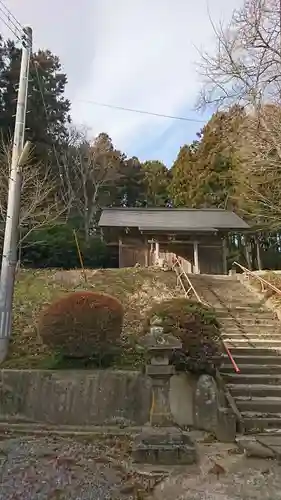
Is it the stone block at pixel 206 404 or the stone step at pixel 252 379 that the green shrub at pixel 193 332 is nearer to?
the stone block at pixel 206 404

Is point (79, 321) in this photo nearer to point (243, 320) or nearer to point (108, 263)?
point (243, 320)

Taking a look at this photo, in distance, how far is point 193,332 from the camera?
6.55 metres

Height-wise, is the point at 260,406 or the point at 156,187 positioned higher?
the point at 156,187

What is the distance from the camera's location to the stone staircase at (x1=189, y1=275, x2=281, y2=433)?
644cm

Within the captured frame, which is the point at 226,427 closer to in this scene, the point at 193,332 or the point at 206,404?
the point at 206,404

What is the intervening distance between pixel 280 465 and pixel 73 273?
971cm

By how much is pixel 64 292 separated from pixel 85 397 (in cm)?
544

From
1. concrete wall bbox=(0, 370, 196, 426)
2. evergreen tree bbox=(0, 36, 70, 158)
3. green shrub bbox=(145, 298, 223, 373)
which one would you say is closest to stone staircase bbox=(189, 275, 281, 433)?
green shrub bbox=(145, 298, 223, 373)

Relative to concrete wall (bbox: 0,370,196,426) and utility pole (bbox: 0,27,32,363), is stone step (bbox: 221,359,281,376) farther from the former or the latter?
utility pole (bbox: 0,27,32,363)

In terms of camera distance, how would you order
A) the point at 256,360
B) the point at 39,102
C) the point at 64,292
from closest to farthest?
the point at 256,360
the point at 64,292
the point at 39,102

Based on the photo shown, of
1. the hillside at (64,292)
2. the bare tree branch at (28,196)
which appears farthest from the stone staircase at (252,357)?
the bare tree branch at (28,196)

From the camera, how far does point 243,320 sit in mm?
→ 10406

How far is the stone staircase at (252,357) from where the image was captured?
644 centimetres

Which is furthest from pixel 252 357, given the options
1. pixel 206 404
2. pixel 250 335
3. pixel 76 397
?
pixel 76 397
